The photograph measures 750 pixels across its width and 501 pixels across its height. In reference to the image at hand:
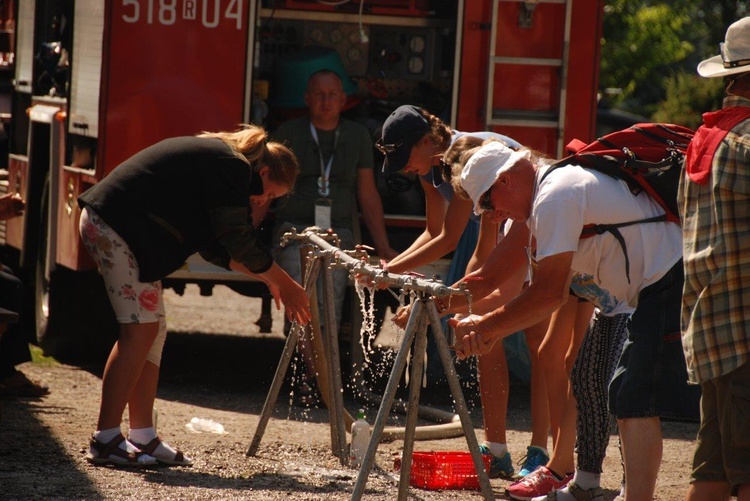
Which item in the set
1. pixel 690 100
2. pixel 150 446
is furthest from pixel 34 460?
pixel 690 100

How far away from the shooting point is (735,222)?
135 inches

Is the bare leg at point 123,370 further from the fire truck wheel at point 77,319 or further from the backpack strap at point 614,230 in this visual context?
the fire truck wheel at point 77,319

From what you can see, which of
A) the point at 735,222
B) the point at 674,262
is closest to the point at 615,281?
the point at 674,262

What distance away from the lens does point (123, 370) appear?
535 centimetres

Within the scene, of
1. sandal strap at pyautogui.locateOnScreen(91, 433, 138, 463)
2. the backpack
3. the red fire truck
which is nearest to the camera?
the backpack

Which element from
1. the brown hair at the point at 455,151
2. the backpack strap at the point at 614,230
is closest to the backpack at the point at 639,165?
the backpack strap at the point at 614,230

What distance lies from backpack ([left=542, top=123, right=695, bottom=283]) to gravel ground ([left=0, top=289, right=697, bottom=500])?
1.55 meters

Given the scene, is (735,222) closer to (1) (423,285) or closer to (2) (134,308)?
(1) (423,285)

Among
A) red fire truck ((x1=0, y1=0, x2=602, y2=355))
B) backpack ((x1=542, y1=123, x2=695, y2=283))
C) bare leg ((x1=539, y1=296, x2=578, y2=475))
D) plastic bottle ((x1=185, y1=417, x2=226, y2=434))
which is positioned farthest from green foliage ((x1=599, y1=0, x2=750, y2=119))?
backpack ((x1=542, y1=123, x2=695, y2=283))

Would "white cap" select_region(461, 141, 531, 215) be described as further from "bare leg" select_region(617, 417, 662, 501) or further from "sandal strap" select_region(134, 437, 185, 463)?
"sandal strap" select_region(134, 437, 185, 463)

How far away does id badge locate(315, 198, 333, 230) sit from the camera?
7609mm

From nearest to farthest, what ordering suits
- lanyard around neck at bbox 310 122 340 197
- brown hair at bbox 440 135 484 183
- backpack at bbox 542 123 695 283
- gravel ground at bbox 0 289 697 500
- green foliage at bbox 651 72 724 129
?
backpack at bbox 542 123 695 283 → brown hair at bbox 440 135 484 183 → gravel ground at bbox 0 289 697 500 → lanyard around neck at bbox 310 122 340 197 → green foliage at bbox 651 72 724 129

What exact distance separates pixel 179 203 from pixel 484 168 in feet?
5.56

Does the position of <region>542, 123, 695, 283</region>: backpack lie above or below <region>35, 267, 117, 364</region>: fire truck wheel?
above
